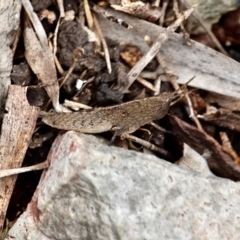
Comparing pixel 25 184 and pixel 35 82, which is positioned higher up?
pixel 35 82

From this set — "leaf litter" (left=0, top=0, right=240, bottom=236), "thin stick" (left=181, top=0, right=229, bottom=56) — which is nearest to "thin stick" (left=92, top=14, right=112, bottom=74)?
"leaf litter" (left=0, top=0, right=240, bottom=236)

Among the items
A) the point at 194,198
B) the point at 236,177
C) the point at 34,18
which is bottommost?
the point at 236,177

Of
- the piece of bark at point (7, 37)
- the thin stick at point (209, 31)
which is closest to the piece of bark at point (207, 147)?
the thin stick at point (209, 31)

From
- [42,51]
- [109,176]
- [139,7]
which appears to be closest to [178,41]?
[139,7]

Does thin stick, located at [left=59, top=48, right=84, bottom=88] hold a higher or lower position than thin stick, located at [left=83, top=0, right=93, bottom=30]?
lower

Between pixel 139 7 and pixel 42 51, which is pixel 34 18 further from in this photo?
pixel 139 7

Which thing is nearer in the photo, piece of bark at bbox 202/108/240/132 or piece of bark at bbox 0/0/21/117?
piece of bark at bbox 0/0/21/117

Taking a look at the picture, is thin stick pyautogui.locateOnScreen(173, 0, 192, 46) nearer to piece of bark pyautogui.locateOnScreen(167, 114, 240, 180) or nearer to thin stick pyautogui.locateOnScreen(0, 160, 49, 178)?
piece of bark pyautogui.locateOnScreen(167, 114, 240, 180)
